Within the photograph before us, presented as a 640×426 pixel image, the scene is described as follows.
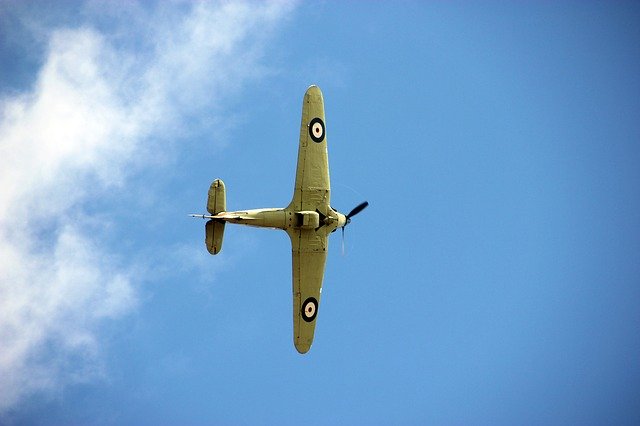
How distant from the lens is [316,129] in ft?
127

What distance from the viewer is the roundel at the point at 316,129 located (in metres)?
38.7

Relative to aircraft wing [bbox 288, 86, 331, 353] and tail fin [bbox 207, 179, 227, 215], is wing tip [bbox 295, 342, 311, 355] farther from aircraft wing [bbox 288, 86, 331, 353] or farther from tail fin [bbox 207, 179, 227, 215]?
tail fin [bbox 207, 179, 227, 215]

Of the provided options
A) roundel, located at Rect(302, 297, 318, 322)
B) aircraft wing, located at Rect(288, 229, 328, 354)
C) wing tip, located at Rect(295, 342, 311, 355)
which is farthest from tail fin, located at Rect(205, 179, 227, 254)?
wing tip, located at Rect(295, 342, 311, 355)

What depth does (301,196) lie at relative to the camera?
3819cm

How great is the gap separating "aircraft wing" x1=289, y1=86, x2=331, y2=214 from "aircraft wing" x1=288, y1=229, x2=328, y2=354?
1474mm

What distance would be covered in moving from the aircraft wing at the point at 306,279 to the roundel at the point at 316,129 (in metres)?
4.28

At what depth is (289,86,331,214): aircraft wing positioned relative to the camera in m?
38.2

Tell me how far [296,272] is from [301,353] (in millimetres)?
4155

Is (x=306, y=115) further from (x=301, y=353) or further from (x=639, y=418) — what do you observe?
(x=639, y=418)

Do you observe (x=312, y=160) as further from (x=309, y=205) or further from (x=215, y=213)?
(x=215, y=213)

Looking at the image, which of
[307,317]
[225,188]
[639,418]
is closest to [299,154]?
[225,188]

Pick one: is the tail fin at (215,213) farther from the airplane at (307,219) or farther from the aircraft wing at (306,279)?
the aircraft wing at (306,279)

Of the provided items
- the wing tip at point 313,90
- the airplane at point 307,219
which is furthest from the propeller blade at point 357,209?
the wing tip at point 313,90

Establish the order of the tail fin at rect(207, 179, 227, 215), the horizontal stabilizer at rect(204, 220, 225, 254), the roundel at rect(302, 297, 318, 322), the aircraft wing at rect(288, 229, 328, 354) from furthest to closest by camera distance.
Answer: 1. the roundel at rect(302, 297, 318, 322)
2. the aircraft wing at rect(288, 229, 328, 354)
3. the horizontal stabilizer at rect(204, 220, 225, 254)
4. the tail fin at rect(207, 179, 227, 215)
